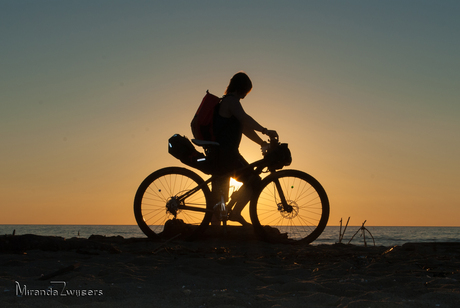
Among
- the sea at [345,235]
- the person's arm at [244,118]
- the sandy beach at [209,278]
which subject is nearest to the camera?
the sandy beach at [209,278]

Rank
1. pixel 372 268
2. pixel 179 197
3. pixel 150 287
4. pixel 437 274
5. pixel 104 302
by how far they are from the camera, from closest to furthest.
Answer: pixel 104 302 → pixel 150 287 → pixel 437 274 → pixel 372 268 → pixel 179 197

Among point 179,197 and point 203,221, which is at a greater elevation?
point 179,197

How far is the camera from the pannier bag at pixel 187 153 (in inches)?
190

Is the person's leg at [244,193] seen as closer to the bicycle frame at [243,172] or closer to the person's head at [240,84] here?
the bicycle frame at [243,172]

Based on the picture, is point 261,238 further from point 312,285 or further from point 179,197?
point 312,285

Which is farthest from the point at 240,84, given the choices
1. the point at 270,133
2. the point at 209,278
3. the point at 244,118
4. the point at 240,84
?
the point at 209,278

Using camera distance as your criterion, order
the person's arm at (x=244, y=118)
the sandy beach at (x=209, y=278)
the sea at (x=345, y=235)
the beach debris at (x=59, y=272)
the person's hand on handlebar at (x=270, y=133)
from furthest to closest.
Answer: the sea at (x=345, y=235), the person's hand on handlebar at (x=270, y=133), the person's arm at (x=244, y=118), the beach debris at (x=59, y=272), the sandy beach at (x=209, y=278)

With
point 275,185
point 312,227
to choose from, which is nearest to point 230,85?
point 275,185

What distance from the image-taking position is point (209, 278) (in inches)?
110

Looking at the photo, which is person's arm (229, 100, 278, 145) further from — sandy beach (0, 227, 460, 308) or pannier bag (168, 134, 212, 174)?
sandy beach (0, 227, 460, 308)

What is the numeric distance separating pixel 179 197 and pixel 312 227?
195cm

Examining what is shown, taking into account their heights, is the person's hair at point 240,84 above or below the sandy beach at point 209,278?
above

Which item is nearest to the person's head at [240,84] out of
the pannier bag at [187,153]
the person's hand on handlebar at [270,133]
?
the person's hand on handlebar at [270,133]

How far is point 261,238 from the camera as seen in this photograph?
507 centimetres
